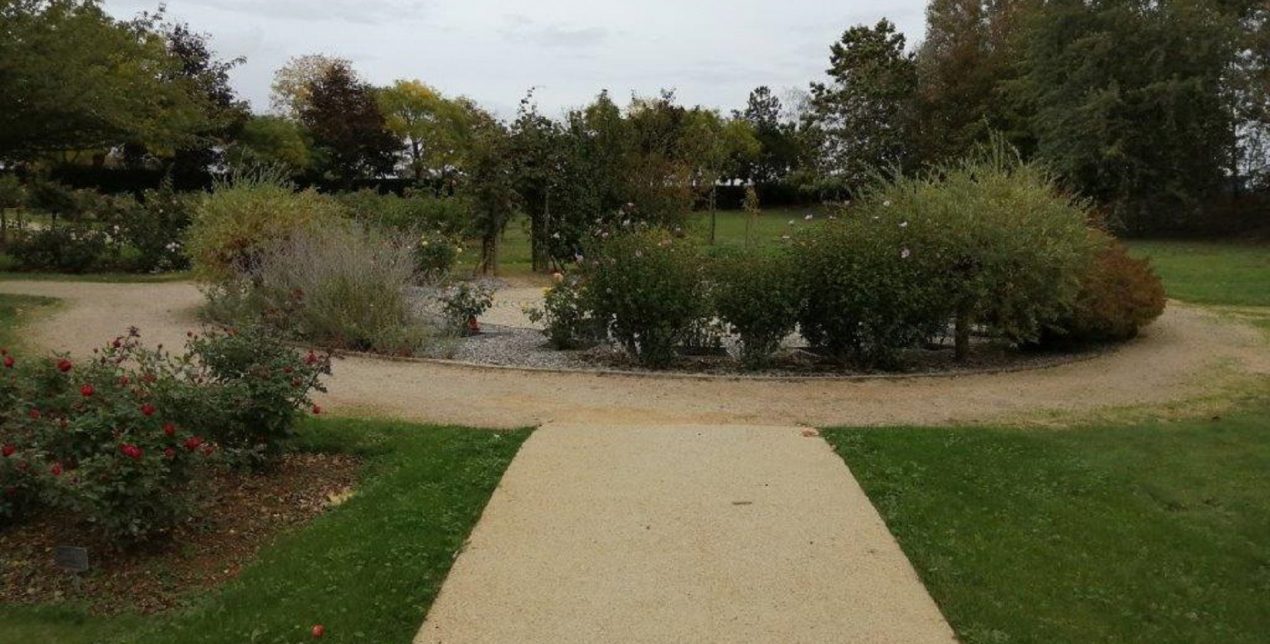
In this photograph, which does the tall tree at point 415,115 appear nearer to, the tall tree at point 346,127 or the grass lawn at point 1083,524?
the tall tree at point 346,127

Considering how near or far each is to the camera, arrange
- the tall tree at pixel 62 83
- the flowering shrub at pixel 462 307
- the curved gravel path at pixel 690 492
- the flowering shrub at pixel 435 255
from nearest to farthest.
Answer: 1. the curved gravel path at pixel 690 492
2. the flowering shrub at pixel 462 307
3. the tall tree at pixel 62 83
4. the flowering shrub at pixel 435 255

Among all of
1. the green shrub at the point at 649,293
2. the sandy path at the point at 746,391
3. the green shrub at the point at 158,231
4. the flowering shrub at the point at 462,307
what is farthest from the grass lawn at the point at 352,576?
the green shrub at the point at 158,231

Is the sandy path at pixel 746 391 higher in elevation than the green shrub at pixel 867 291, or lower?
lower

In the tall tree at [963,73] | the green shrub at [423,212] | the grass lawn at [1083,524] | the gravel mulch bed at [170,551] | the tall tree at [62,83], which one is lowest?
the gravel mulch bed at [170,551]

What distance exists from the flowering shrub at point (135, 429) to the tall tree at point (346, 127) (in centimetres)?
4116

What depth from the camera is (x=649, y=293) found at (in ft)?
30.1

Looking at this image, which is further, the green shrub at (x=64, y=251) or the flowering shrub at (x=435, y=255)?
the green shrub at (x=64, y=251)

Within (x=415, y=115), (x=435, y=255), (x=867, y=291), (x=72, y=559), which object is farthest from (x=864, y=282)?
(x=415, y=115)

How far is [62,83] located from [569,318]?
9.28 metres

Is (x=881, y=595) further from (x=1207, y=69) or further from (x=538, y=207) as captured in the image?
(x=1207, y=69)

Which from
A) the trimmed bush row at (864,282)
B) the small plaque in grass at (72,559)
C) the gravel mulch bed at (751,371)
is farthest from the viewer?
the gravel mulch bed at (751,371)

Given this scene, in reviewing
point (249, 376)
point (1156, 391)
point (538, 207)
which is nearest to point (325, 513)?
point (249, 376)

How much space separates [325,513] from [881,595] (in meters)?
2.86

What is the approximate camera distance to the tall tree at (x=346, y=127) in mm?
45938
